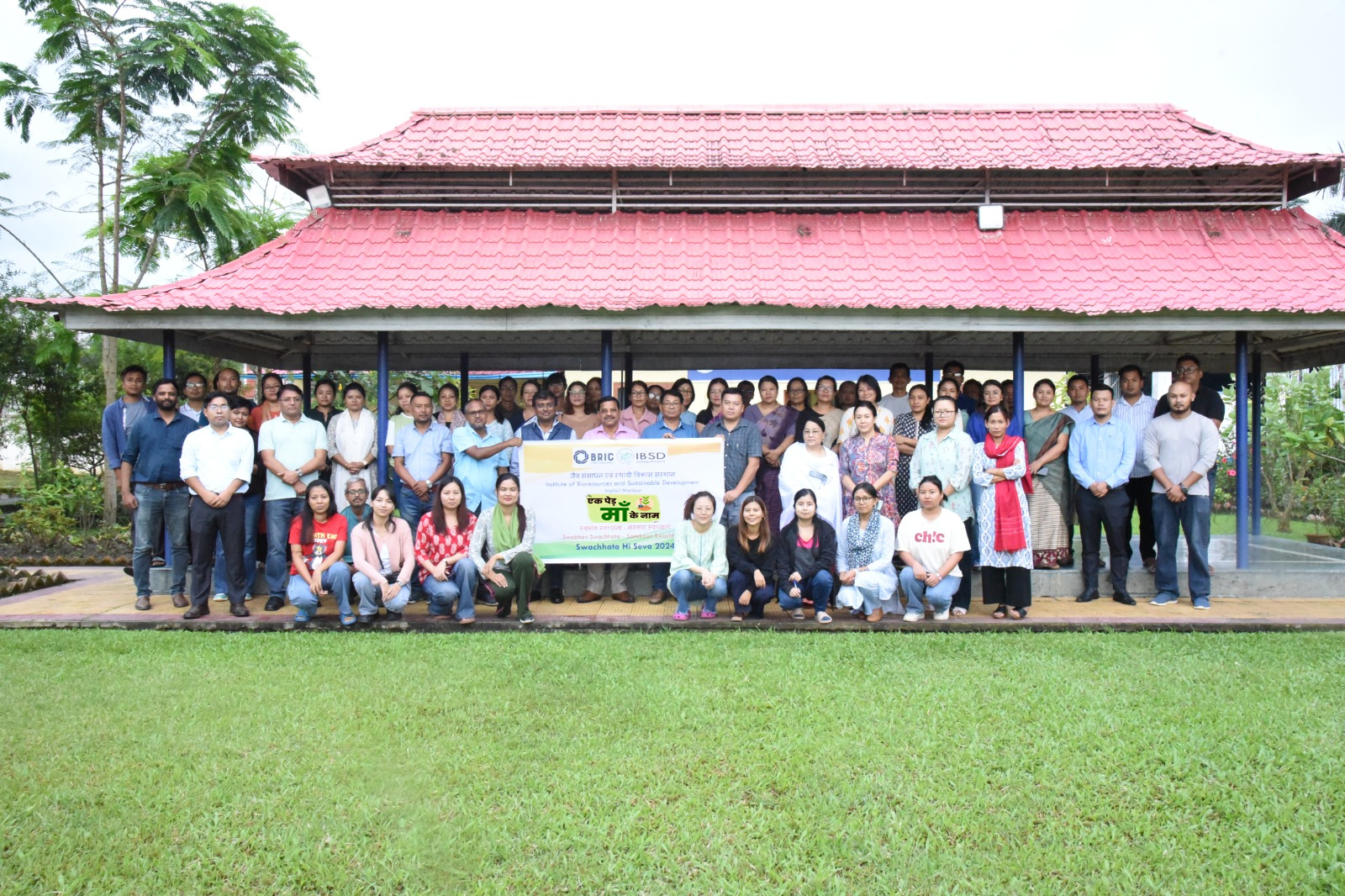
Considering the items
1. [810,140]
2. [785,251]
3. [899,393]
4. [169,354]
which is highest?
[810,140]

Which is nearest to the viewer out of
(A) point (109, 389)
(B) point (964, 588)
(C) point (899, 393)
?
(B) point (964, 588)

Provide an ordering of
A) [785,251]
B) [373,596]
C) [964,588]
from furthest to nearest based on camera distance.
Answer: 1. [785,251]
2. [964,588]
3. [373,596]

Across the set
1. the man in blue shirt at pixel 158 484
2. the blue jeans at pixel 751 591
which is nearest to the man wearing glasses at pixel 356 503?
the man in blue shirt at pixel 158 484

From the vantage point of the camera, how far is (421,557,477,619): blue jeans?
6566mm

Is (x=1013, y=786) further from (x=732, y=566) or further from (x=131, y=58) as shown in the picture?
(x=131, y=58)

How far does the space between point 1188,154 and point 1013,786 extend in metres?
8.15

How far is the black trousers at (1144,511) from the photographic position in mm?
7203

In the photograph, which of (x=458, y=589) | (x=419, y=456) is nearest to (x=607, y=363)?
(x=419, y=456)

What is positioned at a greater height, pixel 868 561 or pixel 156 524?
pixel 156 524

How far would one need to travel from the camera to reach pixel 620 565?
754 centimetres

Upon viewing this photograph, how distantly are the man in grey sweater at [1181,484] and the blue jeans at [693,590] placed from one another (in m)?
3.71

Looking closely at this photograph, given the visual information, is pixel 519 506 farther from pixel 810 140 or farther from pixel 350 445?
pixel 810 140

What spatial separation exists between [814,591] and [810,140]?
5869 mm

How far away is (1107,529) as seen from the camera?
7164 millimetres
